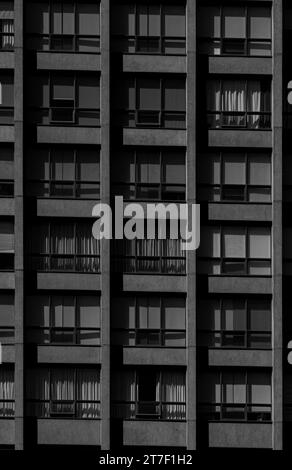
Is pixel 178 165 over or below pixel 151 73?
below

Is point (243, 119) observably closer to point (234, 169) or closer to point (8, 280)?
point (234, 169)

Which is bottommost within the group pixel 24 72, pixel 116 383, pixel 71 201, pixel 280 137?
pixel 116 383

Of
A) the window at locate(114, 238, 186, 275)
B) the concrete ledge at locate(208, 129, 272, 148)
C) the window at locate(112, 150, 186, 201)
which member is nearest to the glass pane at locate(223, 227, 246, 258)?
the window at locate(114, 238, 186, 275)

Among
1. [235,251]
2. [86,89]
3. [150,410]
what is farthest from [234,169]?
[150,410]

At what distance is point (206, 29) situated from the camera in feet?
115

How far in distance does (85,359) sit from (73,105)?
905cm

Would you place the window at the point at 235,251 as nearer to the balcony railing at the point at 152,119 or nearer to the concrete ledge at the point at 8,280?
the balcony railing at the point at 152,119

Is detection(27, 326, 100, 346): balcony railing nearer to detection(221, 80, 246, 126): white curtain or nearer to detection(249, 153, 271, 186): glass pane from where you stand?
detection(249, 153, 271, 186): glass pane

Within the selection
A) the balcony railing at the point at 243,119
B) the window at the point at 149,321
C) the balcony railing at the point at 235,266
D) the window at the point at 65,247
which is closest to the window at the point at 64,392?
the window at the point at 149,321

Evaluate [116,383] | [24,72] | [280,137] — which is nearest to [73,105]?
[24,72]

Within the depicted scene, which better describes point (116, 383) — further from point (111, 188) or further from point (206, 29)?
point (206, 29)

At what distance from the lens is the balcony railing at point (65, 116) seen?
34.4 meters

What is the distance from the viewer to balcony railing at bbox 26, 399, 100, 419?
33562 mm

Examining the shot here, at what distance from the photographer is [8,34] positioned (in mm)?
34562
